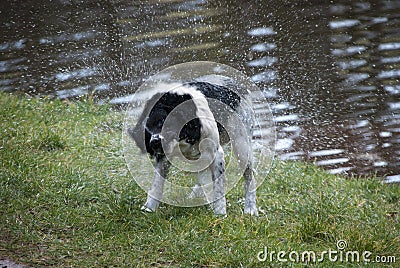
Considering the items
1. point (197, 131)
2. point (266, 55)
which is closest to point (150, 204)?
point (197, 131)

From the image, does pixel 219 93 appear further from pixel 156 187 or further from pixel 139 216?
pixel 139 216

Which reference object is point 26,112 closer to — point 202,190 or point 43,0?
point 202,190

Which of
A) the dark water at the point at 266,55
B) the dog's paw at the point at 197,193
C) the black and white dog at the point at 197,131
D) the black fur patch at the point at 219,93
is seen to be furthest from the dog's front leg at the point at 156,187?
the dark water at the point at 266,55

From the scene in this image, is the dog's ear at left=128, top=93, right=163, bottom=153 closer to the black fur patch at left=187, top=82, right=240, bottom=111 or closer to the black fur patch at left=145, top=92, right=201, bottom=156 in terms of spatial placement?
the black fur patch at left=145, top=92, right=201, bottom=156

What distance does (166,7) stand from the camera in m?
13.9

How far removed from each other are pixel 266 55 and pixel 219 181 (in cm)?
626

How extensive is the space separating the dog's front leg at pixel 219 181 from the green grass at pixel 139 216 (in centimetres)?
11

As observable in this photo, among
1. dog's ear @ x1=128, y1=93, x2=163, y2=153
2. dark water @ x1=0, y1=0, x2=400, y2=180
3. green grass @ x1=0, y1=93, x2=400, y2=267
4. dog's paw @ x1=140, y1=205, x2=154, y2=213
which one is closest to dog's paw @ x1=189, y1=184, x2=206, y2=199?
green grass @ x1=0, y1=93, x2=400, y2=267

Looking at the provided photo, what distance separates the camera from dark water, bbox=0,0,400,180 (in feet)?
29.8

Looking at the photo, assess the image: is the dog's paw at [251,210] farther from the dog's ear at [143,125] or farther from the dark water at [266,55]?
the dark water at [266,55]

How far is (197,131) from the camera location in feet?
17.4

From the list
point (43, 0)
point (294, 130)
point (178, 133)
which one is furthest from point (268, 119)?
point (43, 0)

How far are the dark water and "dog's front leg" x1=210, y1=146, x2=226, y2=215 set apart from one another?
2.87 metres

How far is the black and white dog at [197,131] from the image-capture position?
5.24 meters
